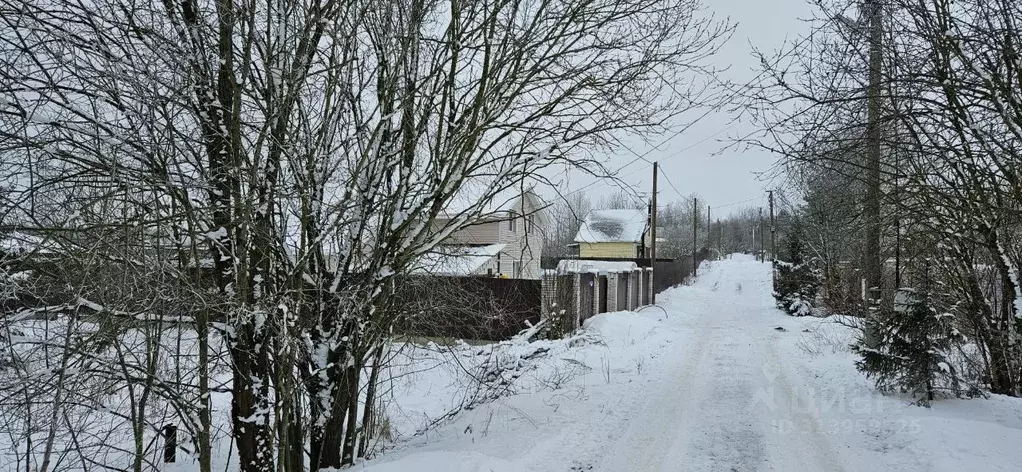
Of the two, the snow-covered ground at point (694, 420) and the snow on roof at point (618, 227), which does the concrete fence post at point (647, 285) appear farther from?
the snow on roof at point (618, 227)

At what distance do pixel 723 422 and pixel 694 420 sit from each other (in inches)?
11.5

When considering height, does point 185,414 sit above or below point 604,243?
below

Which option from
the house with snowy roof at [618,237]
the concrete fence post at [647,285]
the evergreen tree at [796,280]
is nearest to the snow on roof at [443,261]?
the evergreen tree at [796,280]

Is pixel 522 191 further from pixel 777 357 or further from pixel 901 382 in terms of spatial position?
pixel 777 357

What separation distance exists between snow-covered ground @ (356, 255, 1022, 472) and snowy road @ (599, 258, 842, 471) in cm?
2

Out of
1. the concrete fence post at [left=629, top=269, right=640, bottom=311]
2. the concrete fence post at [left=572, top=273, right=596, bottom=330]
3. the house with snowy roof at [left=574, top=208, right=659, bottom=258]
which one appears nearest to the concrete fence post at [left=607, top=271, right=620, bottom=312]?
the concrete fence post at [left=572, top=273, right=596, bottom=330]

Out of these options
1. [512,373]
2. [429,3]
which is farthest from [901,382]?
[429,3]

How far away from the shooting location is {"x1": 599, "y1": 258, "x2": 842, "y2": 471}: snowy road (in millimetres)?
5141

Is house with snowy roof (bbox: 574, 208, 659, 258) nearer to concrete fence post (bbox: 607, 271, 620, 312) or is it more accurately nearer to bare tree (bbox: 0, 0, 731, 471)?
concrete fence post (bbox: 607, 271, 620, 312)

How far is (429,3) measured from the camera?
5152 millimetres

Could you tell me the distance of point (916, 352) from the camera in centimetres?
671

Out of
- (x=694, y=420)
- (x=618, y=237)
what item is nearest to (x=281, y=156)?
(x=694, y=420)

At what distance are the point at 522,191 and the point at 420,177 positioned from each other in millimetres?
1111

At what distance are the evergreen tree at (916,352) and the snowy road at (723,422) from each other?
1.10 meters
